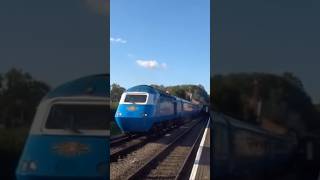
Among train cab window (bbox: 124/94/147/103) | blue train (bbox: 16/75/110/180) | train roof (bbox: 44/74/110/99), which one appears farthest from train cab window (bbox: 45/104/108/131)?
train cab window (bbox: 124/94/147/103)

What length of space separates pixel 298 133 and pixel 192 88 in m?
1.47

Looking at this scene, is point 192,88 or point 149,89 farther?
point 149,89

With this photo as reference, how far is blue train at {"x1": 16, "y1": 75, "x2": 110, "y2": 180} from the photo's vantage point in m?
3.21

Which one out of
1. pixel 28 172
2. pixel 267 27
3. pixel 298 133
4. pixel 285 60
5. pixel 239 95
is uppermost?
pixel 267 27

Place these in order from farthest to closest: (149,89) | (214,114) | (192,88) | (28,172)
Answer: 1. (149,89)
2. (192,88)
3. (214,114)
4. (28,172)

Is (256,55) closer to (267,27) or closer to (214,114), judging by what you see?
(267,27)

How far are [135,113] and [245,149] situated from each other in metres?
4.33

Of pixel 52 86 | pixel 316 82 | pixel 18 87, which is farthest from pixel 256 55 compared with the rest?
pixel 18 87

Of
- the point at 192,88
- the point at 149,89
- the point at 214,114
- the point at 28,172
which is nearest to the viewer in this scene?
the point at 28,172

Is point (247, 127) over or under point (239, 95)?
under

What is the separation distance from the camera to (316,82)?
356 cm

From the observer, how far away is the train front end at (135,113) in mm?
7191

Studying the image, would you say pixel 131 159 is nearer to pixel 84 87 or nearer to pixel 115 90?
pixel 115 90

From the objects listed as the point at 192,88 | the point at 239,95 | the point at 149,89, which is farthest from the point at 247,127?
the point at 149,89
